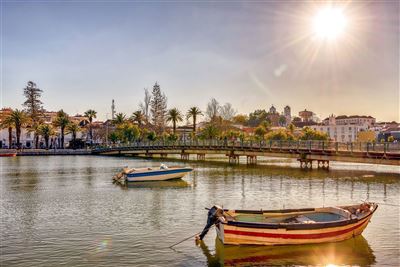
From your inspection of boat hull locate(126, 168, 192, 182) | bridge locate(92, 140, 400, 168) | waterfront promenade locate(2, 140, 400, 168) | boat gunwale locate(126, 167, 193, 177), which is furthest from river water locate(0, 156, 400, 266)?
bridge locate(92, 140, 400, 168)

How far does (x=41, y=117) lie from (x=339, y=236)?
140 meters

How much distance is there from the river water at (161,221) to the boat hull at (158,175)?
4.39ft

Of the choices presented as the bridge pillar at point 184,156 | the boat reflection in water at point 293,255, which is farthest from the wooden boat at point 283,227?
the bridge pillar at point 184,156

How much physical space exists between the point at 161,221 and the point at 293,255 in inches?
371

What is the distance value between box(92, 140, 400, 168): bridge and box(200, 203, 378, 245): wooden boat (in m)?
33.5

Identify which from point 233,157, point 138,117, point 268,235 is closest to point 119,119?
point 138,117

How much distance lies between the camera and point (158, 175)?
160 feet

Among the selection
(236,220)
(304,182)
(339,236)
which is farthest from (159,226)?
(304,182)

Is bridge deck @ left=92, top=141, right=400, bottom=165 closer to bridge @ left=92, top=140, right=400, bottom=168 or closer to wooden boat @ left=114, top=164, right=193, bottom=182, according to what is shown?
bridge @ left=92, top=140, right=400, bottom=168

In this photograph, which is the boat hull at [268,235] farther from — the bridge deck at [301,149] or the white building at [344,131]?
the white building at [344,131]

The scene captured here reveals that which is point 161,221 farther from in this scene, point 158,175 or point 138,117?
point 138,117

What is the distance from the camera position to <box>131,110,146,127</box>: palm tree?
15162 cm

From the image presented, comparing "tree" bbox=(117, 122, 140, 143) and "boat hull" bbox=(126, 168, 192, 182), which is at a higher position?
"tree" bbox=(117, 122, 140, 143)

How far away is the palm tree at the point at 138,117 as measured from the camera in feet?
497
